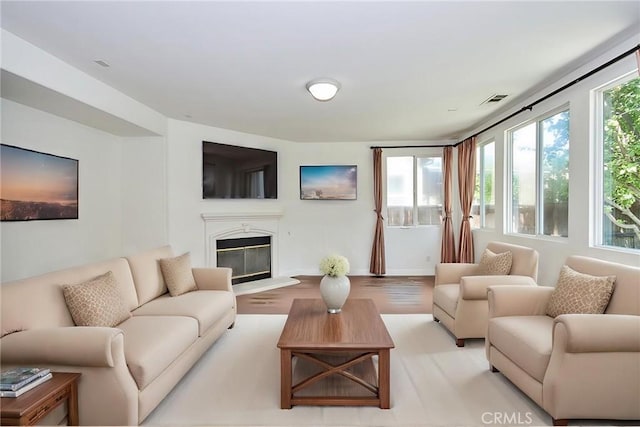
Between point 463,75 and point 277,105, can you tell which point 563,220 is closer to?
point 463,75

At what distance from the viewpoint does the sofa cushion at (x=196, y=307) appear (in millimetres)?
2893

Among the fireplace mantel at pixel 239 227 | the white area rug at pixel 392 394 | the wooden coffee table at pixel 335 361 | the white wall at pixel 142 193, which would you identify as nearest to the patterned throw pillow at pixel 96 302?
the white area rug at pixel 392 394

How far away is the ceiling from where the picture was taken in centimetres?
224

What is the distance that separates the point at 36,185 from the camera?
3.41 meters

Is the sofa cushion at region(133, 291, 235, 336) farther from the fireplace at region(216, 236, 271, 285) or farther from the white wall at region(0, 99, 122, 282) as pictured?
the fireplace at region(216, 236, 271, 285)

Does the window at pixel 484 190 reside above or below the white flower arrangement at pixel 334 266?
above

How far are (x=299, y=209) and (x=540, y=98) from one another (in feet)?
13.9

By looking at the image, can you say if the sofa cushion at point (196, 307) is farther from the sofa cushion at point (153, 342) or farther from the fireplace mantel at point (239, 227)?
the fireplace mantel at point (239, 227)

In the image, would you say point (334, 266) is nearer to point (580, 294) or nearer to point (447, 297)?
point (447, 297)

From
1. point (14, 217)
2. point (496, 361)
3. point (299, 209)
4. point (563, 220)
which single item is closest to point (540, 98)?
point (563, 220)

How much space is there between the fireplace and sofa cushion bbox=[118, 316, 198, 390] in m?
3.05

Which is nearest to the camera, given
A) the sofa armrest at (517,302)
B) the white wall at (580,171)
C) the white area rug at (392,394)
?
the white area rug at (392,394)

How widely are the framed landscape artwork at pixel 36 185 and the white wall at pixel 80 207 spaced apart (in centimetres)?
9

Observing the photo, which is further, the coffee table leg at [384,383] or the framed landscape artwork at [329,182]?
the framed landscape artwork at [329,182]
